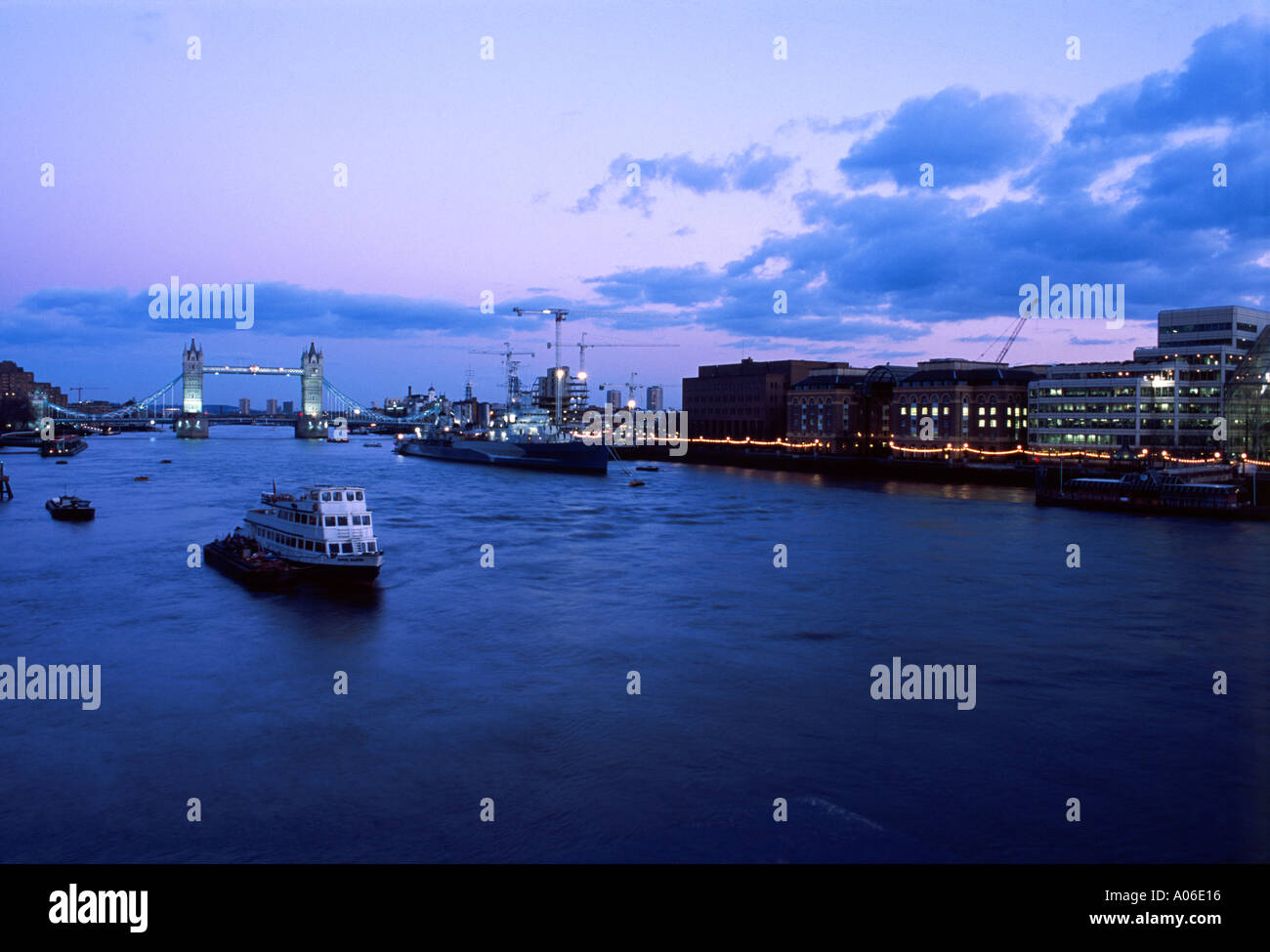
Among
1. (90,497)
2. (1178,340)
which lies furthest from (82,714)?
(1178,340)

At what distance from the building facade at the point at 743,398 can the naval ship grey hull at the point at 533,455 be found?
54000mm

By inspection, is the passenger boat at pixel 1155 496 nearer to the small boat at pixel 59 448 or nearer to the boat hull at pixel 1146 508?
the boat hull at pixel 1146 508

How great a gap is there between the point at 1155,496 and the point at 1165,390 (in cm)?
3467

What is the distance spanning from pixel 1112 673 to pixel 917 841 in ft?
40.1

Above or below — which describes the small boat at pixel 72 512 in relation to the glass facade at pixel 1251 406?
below

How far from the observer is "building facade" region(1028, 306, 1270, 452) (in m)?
90.7

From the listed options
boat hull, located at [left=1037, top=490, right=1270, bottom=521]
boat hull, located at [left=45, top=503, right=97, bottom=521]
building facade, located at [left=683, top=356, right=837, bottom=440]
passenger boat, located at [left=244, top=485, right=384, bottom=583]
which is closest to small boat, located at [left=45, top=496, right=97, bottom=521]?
boat hull, located at [left=45, top=503, right=97, bottom=521]

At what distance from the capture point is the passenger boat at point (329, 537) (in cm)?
3244

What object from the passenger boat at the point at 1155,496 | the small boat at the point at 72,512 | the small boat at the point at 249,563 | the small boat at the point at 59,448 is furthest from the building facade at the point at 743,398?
the small boat at the point at 249,563

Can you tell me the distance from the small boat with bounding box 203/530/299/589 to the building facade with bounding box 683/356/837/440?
119664 mm

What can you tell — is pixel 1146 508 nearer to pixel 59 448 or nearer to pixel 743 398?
pixel 743 398
